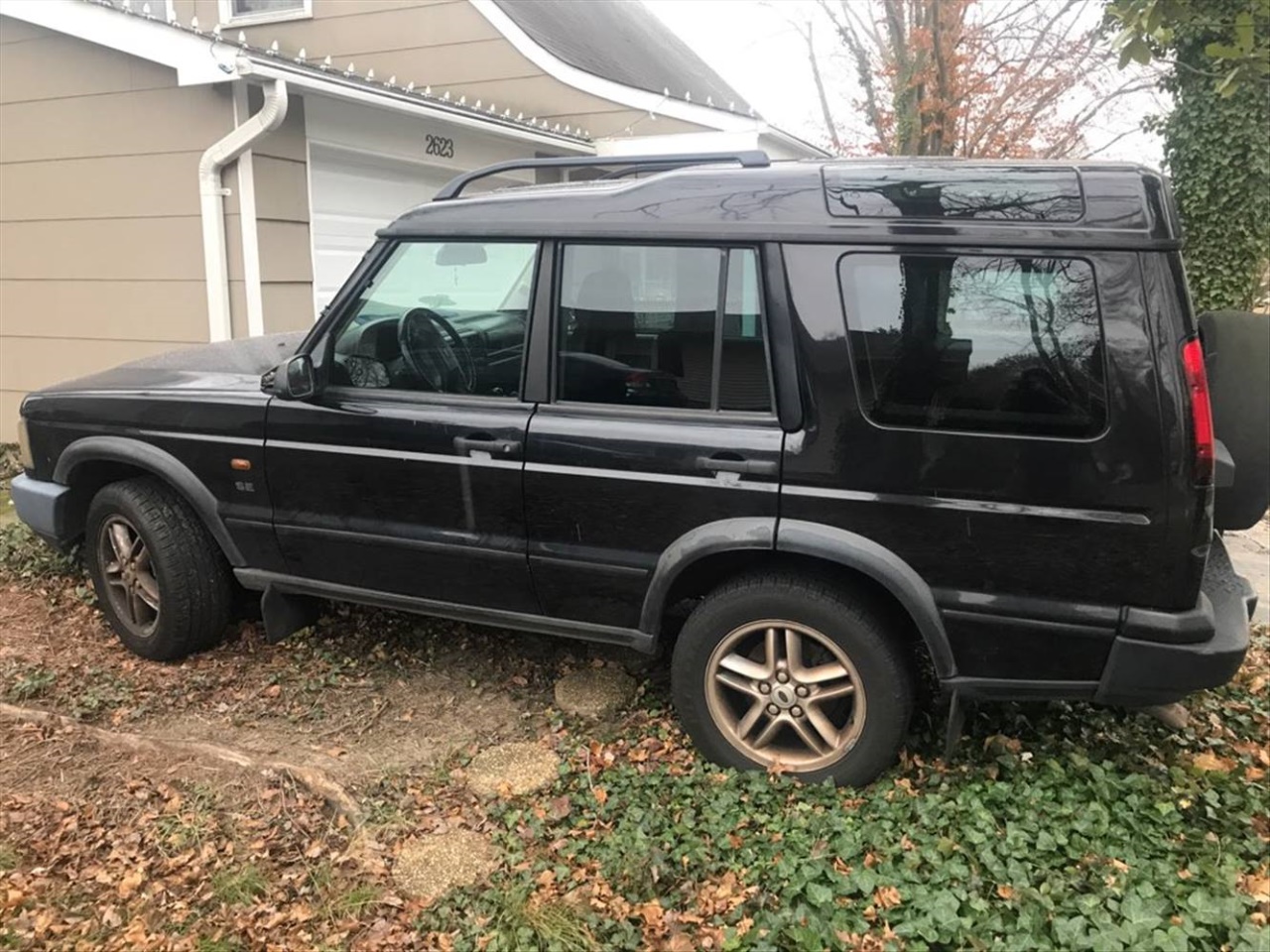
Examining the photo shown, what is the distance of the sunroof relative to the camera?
2.84 m

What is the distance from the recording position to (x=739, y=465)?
10.4ft

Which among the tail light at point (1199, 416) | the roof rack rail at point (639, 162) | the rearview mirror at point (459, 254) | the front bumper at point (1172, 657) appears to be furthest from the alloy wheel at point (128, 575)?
the tail light at point (1199, 416)

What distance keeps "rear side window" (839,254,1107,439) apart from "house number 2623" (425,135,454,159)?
6.04 meters

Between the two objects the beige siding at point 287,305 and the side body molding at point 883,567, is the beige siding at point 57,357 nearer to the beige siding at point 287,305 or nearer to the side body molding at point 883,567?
the beige siding at point 287,305

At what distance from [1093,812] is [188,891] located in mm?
2724

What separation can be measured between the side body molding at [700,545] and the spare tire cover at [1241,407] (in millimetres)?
1638

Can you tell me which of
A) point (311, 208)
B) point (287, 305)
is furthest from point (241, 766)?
point (311, 208)

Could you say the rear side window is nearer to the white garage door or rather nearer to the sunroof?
the sunroof

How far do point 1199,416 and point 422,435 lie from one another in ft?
8.22

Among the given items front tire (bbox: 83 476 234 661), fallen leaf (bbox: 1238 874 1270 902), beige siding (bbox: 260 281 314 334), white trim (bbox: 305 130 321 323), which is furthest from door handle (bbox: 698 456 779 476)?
white trim (bbox: 305 130 321 323)

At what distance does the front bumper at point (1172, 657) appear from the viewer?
282 centimetres

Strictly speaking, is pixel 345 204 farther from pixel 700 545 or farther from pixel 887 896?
pixel 887 896

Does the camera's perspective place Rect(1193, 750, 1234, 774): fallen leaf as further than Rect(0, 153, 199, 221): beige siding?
No

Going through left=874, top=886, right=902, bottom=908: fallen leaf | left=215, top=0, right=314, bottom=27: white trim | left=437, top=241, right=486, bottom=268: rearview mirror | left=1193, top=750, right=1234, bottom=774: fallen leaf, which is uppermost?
left=215, top=0, right=314, bottom=27: white trim
